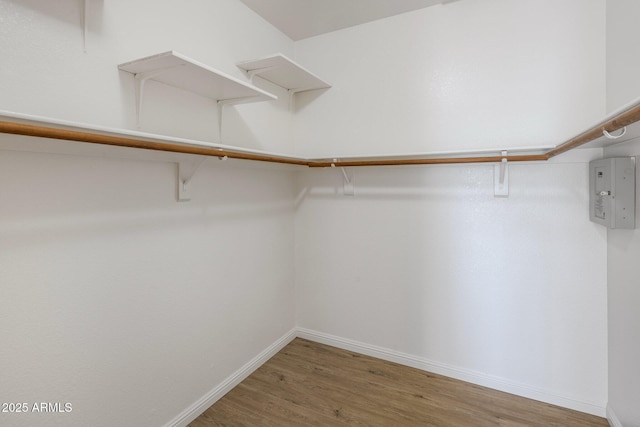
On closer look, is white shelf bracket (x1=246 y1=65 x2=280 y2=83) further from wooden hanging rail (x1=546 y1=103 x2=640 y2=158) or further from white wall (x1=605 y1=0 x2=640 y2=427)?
white wall (x1=605 y1=0 x2=640 y2=427)

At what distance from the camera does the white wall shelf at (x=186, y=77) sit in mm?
1203

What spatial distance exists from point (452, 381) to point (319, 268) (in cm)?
114

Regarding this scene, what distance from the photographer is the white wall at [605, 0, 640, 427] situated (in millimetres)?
1348

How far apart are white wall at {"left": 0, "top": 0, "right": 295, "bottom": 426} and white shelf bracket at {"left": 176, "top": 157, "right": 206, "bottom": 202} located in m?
0.04

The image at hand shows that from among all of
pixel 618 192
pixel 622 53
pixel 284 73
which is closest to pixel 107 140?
pixel 284 73

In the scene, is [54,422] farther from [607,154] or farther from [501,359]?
[607,154]

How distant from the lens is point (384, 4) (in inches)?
77.9

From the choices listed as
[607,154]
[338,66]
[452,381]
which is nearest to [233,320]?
[452,381]

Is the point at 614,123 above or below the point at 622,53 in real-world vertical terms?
below

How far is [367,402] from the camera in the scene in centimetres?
178

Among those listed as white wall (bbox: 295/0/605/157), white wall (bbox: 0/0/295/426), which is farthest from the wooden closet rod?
white wall (bbox: 295/0/605/157)

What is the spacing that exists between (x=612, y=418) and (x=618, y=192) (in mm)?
1147

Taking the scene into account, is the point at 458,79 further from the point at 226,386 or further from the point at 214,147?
the point at 226,386

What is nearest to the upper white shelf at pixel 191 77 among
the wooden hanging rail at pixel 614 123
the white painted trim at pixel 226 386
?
the wooden hanging rail at pixel 614 123
